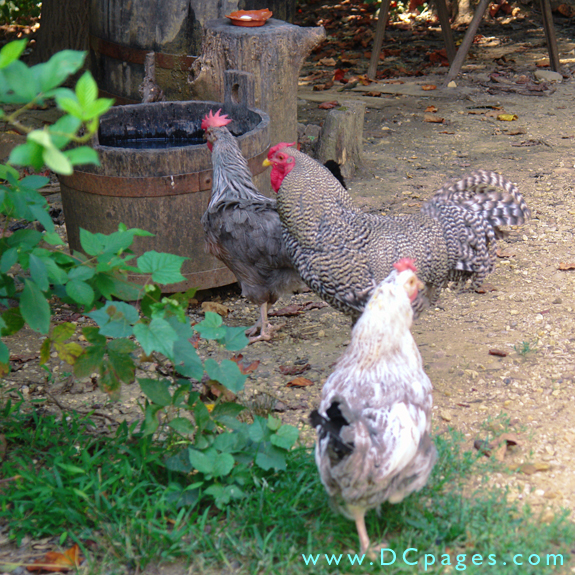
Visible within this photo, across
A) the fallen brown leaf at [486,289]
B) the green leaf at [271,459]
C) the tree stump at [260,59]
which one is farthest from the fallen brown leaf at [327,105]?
the green leaf at [271,459]

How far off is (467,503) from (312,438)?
0.93 meters

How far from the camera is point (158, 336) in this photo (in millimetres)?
2355

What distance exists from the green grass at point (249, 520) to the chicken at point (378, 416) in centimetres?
23

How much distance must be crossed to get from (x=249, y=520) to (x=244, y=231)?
7.19 feet

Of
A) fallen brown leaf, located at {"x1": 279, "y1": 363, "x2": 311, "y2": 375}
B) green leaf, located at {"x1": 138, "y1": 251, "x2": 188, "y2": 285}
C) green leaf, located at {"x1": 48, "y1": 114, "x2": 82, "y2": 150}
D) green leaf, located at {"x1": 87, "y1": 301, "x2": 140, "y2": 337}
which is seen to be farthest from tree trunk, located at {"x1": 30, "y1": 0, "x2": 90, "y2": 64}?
green leaf, located at {"x1": 48, "y1": 114, "x2": 82, "y2": 150}

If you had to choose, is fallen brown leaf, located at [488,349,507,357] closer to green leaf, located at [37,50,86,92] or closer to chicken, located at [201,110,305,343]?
chicken, located at [201,110,305,343]

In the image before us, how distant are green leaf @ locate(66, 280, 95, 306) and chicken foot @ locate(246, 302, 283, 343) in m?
2.23

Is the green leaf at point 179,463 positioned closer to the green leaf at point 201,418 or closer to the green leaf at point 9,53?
the green leaf at point 201,418

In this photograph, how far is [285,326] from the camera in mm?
4922

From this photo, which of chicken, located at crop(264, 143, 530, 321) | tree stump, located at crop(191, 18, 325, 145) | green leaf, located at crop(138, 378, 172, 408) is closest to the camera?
green leaf, located at crop(138, 378, 172, 408)

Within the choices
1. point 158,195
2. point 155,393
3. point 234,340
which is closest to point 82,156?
point 234,340

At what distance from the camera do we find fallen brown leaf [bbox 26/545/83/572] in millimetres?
2516

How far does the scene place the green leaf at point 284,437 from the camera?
2760mm

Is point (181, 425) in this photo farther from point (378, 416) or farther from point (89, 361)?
point (378, 416)
